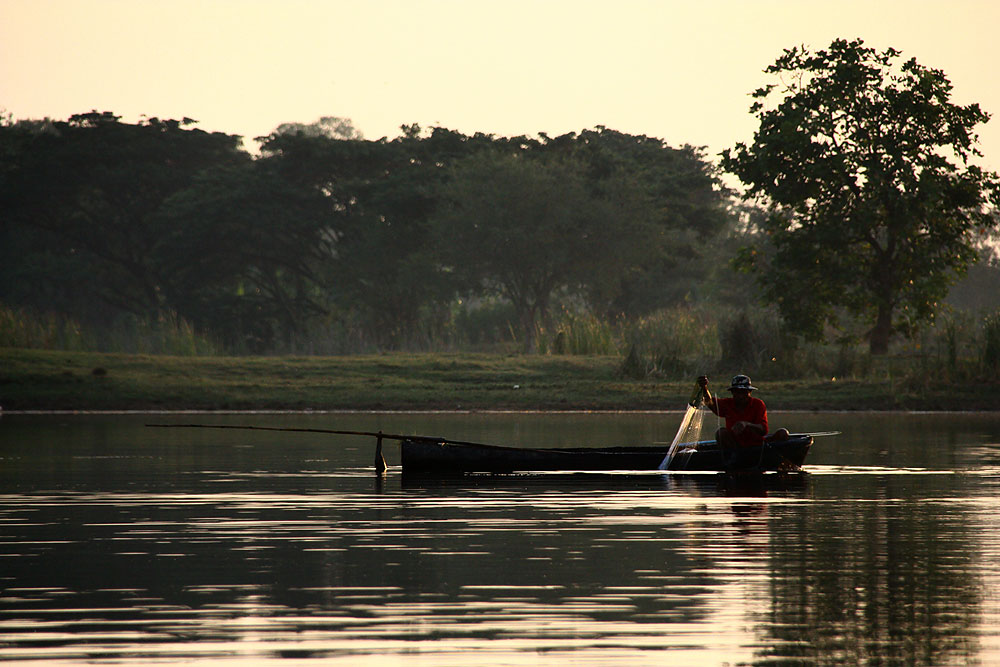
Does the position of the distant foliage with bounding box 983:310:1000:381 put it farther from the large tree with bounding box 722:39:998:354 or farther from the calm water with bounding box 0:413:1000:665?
the calm water with bounding box 0:413:1000:665

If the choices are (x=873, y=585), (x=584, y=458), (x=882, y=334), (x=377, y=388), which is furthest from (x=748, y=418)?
(x=882, y=334)

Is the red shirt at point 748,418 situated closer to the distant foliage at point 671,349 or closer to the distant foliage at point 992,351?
the distant foliage at point 992,351

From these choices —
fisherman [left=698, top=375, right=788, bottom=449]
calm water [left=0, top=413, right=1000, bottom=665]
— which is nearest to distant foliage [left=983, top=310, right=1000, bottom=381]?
calm water [left=0, top=413, right=1000, bottom=665]

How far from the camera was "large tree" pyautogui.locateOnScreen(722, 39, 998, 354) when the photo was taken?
153 feet

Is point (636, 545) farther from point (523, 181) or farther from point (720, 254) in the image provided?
point (720, 254)

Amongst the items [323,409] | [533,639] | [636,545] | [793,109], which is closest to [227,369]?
[323,409]

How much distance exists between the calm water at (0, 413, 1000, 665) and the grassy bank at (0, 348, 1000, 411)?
57.7 ft

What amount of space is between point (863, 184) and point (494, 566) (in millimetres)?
36734

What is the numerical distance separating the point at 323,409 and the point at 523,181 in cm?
3082

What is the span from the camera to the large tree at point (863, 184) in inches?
1839

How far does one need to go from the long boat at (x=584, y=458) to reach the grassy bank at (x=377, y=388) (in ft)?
62.1

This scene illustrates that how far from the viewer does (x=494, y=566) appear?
41.9 ft

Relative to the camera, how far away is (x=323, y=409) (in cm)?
4116

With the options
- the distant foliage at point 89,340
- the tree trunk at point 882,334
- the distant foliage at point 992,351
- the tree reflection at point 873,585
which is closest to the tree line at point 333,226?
the distant foliage at point 89,340
